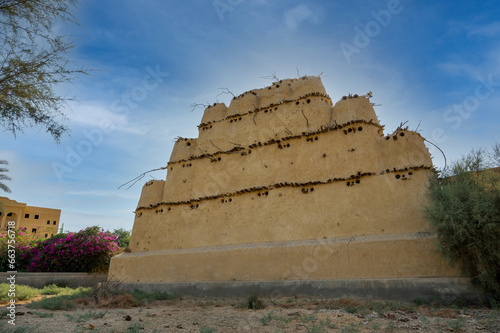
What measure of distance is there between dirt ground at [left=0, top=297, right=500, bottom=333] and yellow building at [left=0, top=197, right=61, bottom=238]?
29.6 meters

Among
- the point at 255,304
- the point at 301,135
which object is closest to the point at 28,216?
the point at 301,135

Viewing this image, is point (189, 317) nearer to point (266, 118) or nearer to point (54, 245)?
point (266, 118)

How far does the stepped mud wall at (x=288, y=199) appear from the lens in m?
8.55

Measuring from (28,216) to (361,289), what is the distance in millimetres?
38789

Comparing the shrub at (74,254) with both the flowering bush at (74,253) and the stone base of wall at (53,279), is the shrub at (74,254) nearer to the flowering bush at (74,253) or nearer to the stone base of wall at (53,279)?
the flowering bush at (74,253)

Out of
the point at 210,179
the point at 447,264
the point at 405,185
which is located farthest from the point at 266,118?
the point at 447,264

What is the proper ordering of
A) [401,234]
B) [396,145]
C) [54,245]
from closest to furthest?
[401,234] → [396,145] → [54,245]

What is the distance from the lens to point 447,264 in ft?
24.5

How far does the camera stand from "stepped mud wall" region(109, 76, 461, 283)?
28.1 feet

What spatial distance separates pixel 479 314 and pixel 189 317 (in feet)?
19.5

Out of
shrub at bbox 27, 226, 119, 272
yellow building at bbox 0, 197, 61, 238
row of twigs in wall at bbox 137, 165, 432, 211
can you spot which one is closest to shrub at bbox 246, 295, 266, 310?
row of twigs in wall at bbox 137, 165, 432, 211

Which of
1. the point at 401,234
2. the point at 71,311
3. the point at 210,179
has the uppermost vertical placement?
the point at 210,179

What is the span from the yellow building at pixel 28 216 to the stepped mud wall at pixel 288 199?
81.8 feet

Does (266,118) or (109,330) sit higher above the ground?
(266,118)
